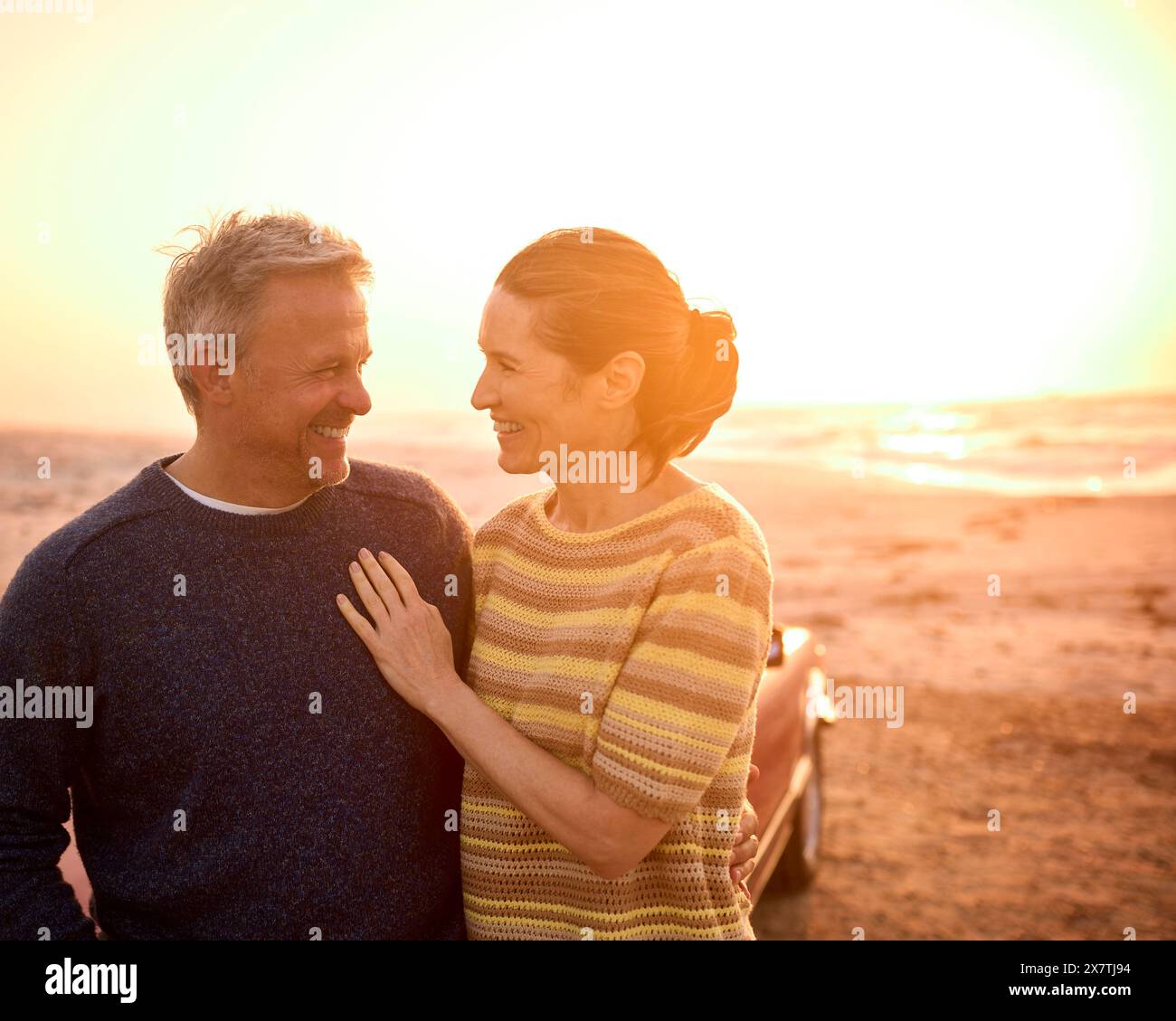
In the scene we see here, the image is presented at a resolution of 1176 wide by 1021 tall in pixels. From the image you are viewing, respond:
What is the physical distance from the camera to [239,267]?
219cm

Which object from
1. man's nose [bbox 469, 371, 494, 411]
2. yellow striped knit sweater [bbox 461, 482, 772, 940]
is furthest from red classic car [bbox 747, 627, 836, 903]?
man's nose [bbox 469, 371, 494, 411]

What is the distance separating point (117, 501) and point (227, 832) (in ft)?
2.35

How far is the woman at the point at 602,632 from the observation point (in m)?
1.94

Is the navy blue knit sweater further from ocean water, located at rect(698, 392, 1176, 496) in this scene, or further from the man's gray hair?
ocean water, located at rect(698, 392, 1176, 496)

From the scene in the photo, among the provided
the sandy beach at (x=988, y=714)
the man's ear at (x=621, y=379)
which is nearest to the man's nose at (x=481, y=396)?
the man's ear at (x=621, y=379)

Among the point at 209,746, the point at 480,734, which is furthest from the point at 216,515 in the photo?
the point at 480,734

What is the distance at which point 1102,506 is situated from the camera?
15250 millimetres

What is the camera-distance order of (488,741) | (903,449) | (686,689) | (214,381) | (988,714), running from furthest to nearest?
(903,449), (988,714), (214,381), (488,741), (686,689)

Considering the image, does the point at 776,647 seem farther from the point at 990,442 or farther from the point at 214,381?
the point at 990,442

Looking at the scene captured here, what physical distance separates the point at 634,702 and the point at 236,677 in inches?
32.4

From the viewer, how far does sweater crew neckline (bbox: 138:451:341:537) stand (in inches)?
86.0

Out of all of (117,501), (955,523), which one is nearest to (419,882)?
(117,501)
